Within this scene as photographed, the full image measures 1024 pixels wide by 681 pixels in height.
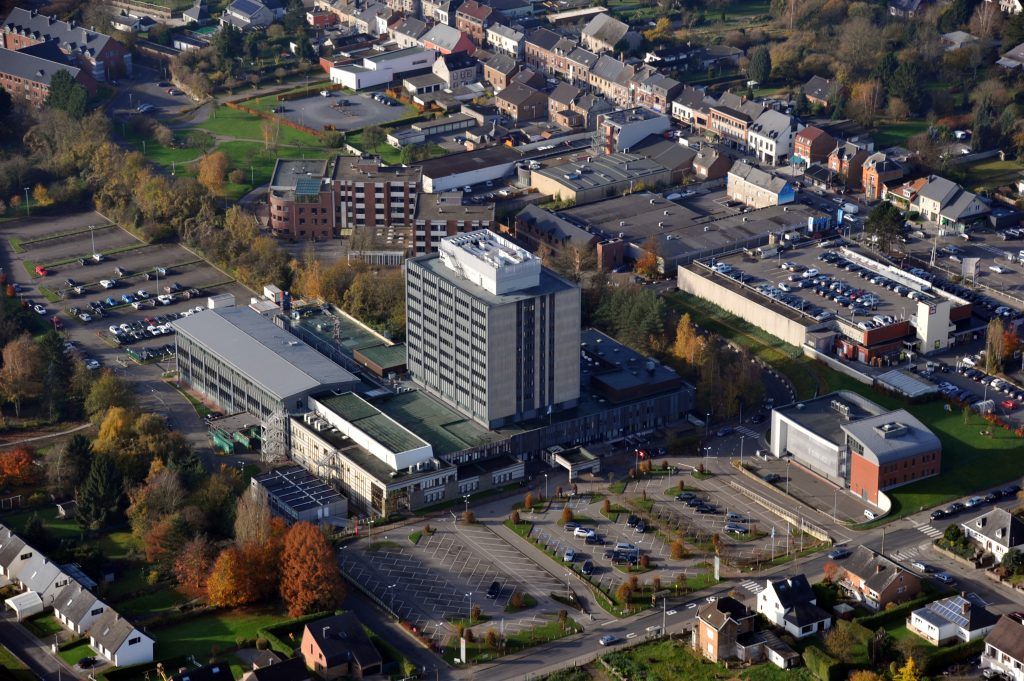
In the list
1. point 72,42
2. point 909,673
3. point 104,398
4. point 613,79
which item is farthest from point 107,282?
point 909,673

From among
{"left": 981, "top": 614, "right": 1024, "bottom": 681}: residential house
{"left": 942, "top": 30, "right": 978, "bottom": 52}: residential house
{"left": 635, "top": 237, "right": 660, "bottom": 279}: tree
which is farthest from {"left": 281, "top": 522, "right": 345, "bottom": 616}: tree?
{"left": 942, "top": 30, "right": 978, "bottom": 52}: residential house

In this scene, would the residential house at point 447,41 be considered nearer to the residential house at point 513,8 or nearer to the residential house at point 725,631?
the residential house at point 513,8

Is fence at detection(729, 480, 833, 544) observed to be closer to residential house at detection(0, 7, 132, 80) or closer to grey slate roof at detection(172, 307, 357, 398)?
grey slate roof at detection(172, 307, 357, 398)

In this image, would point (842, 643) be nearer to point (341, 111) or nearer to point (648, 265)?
point (648, 265)

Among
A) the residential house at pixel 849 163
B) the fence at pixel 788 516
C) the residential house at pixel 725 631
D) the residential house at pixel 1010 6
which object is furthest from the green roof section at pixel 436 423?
the residential house at pixel 1010 6

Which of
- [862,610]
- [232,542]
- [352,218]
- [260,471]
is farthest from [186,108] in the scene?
[862,610]

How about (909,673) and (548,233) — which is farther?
(548,233)

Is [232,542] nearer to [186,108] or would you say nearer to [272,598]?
[272,598]
